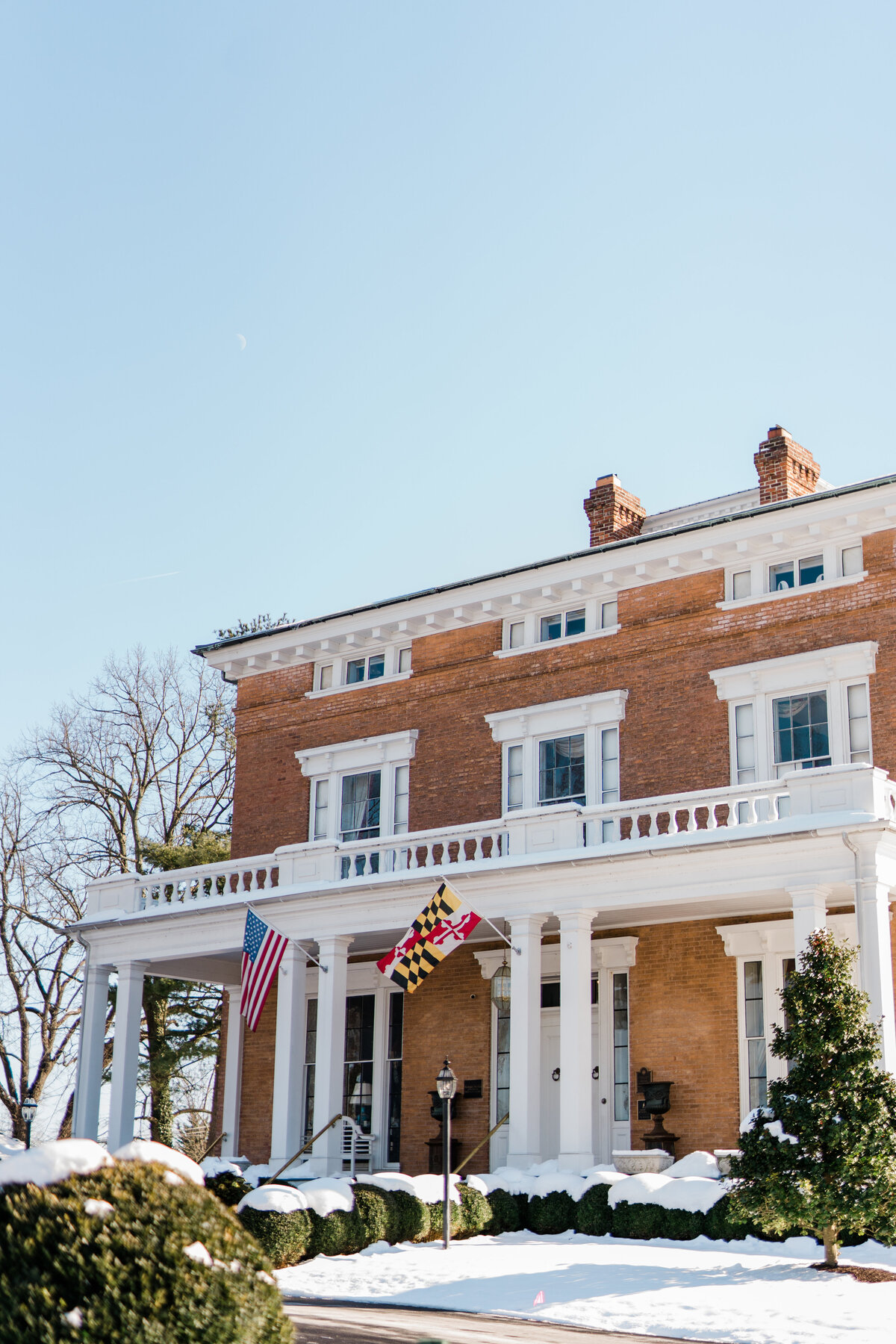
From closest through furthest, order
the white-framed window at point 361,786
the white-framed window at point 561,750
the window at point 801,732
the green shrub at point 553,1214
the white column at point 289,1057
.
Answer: the green shrub at point 553,1214
the window at point 801,732
the white column at point 289,1057
the white-framed window at point 561,750
the white-framed window at point 361,786

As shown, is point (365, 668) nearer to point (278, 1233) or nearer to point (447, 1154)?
point (447, 1154)

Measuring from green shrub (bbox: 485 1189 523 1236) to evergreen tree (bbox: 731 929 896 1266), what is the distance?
4.55 metres

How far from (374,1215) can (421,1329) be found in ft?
16.2

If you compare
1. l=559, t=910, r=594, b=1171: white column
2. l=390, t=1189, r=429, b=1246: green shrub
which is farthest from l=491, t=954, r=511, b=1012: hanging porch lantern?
l=390, t=1189, r=429, b=1246: green shrub

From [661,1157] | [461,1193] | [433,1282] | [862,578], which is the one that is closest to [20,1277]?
[433,1282]

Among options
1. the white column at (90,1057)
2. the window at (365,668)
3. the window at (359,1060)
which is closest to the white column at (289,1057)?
the window at (359,1060)

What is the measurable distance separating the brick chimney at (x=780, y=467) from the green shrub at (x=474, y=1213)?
12610mm

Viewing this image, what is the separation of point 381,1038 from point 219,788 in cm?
1805

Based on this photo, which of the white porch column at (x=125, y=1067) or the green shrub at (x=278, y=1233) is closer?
the green shrub at (x=278, y=1233)

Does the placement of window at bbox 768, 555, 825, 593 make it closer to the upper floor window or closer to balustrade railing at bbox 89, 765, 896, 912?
balustrade railing at bbox 89, 765, 896, 912

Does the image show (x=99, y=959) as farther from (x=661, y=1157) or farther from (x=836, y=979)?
(x=836, y=979)

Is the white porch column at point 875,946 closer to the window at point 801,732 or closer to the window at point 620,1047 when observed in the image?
the window at point 801,732

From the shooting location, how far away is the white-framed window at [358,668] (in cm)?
2741

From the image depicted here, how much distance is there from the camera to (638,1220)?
57.9 ft
